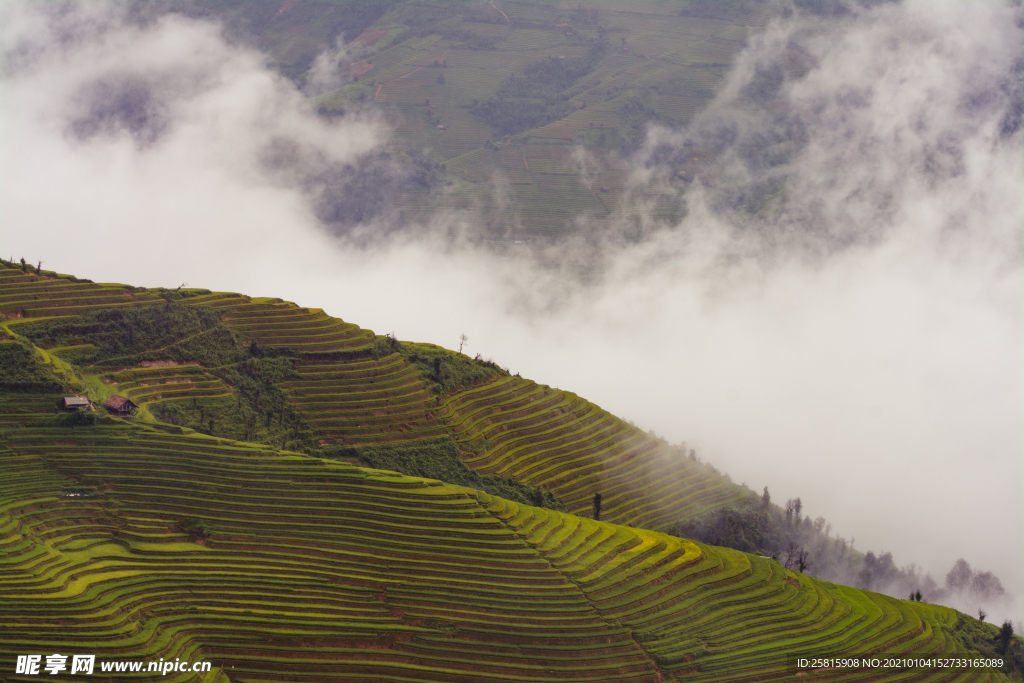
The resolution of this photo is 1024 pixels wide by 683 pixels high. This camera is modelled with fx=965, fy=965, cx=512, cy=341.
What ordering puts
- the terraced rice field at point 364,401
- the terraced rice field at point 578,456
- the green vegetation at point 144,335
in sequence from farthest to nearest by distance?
the terraced rice field at point 578,456
the terraced rice field at point 364,401
the green vegetation at point 144,335

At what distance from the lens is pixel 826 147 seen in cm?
18975

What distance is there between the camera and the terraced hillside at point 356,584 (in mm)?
47469

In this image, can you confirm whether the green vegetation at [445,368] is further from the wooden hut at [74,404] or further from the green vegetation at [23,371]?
A: the green vegetation at [23,371]

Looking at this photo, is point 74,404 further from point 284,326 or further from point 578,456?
point 578,456

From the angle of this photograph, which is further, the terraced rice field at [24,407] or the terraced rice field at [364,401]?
the terraced rice field at [364,401]

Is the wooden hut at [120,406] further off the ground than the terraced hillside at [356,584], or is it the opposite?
the wooden hut at [120,406]

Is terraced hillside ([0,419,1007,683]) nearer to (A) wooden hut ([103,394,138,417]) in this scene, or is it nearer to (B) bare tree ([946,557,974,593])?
(A) wooden hut ([103,394,138,417])

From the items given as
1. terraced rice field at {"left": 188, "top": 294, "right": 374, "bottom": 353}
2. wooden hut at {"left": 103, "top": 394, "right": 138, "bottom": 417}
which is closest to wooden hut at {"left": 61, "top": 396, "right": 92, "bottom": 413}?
wooden hut at {"left": 103, "top": 394, "right": 138, "bottom": 417}

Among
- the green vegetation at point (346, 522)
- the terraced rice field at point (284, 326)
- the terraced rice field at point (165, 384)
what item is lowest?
the green vegetation at point (346, 522)

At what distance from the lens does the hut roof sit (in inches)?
2413

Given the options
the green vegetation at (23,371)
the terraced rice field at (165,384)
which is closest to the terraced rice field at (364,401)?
the terraced rice field at (165,384)

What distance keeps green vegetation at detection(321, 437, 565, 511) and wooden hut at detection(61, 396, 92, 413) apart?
15528 mm

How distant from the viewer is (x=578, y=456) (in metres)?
77.0

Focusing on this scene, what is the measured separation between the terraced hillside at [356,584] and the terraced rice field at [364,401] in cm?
1124
